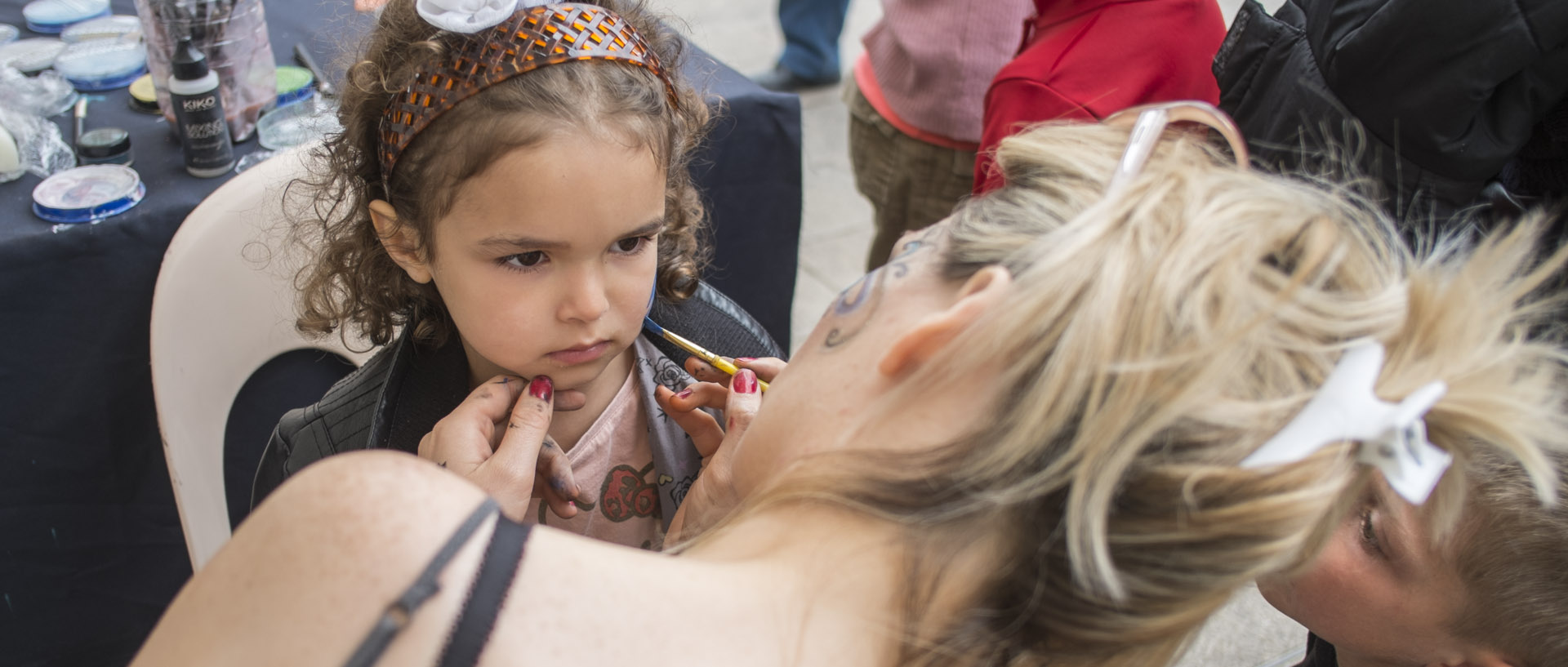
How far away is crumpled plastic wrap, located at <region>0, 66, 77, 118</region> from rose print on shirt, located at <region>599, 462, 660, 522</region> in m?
1.26

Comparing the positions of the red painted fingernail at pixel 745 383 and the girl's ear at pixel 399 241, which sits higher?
the girl's ear at pixel 399 241

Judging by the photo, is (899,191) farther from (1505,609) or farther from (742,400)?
(1505,609)

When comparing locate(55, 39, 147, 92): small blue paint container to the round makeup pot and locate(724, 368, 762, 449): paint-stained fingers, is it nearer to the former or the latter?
the round makeup pot

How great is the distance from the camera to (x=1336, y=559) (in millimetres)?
1072

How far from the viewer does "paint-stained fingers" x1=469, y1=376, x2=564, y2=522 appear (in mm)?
997

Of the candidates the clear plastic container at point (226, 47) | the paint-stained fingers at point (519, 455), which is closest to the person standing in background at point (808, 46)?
the clear plastic container at point (226, 47)

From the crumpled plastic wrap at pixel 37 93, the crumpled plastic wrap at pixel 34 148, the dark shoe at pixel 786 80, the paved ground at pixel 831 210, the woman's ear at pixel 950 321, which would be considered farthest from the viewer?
the dark shoe at pixel 786 80

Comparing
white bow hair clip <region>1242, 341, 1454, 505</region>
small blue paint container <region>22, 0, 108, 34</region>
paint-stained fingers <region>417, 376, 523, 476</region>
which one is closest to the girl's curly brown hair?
paint-stained fingers <region>417, 376, 523, 476</region>

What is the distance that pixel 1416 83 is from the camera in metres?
1.15

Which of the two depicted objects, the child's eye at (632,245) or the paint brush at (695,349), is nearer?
the child's eye at (632,245)

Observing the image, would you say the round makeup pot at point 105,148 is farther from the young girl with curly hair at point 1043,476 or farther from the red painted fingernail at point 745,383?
the young girl with curly hair at point 1043,476

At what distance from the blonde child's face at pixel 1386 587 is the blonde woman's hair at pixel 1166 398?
0.38 metres

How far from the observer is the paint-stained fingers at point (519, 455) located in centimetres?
100

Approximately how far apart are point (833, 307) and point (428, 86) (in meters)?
0.50
